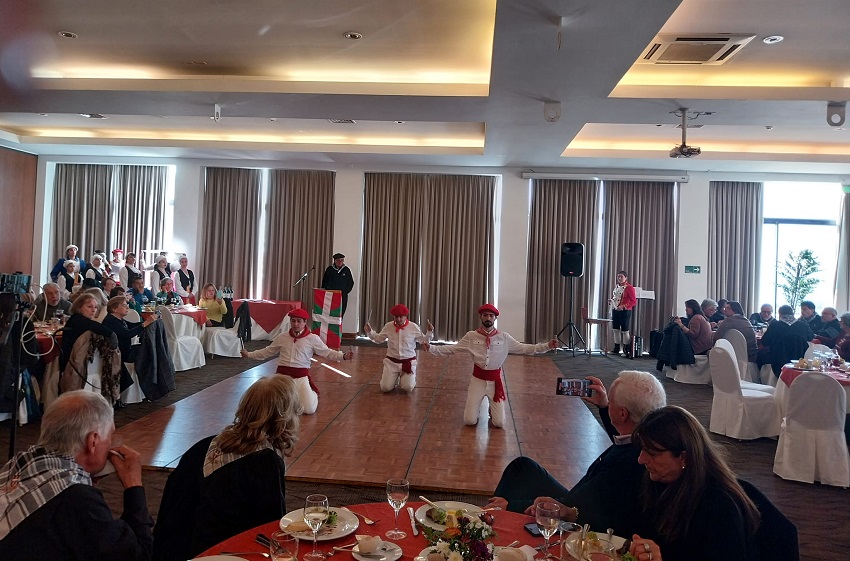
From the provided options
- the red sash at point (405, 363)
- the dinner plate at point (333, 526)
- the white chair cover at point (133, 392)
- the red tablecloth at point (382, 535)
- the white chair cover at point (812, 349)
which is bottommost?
the white chair cover at point (133, 392)

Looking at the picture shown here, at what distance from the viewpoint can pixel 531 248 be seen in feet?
39.6

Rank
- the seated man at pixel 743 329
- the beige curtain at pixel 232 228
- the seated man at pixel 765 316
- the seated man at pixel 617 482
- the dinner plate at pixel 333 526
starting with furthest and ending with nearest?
the beige curtain at pixel 232 228, the seated man at pixel 765 316, the seated man at pixel 743 329, the seated man at pixel 617 482, the dinner plate at pixel 333 526

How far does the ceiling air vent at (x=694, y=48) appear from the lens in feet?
17.2

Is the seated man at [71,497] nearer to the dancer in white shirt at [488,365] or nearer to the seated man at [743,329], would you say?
the dancer in white shirt at [488,365]

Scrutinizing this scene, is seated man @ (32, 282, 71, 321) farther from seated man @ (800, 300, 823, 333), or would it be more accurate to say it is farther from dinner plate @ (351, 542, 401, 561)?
seated man @ (800, 300, 823, 333)

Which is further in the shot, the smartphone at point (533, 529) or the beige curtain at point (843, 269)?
the beige curtain at point (843, 269)

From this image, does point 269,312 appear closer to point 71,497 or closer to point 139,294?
point 139,294

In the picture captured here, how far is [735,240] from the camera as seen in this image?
1170 centimetres

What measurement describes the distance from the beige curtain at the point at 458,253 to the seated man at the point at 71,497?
33.9 ft

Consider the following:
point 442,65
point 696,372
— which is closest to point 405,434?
point 442,65

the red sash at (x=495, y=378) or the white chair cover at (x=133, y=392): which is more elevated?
the red sash at (x=495, y=378)

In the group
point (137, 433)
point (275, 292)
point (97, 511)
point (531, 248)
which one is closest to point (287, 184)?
point (275, 292)

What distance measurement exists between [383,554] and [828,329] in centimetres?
880

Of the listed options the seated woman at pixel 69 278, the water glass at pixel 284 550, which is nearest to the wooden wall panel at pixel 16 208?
the seated woman at pixel 69 278
